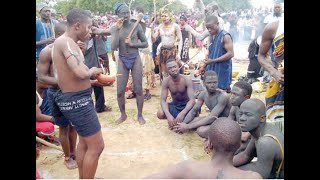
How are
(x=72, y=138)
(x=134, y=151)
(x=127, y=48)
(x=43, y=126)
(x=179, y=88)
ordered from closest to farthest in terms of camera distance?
1. (x=72, y=138)
2. (x=43, y=126)
3. (x=134, y=151)
4. (x=179, y=88)
5. (x=127, y=48)

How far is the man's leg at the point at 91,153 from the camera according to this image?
3684mm

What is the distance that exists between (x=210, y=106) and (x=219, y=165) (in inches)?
120

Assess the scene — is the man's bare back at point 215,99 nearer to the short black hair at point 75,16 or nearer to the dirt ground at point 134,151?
the dirt ground at point 134,151

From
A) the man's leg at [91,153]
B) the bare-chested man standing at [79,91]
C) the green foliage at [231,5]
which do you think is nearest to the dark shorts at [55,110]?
the bare-chested man standing at [79,91]

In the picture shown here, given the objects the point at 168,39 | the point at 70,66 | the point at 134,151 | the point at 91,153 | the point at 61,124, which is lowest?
the point at 134,151

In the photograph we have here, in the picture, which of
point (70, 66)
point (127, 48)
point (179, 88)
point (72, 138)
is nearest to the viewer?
point (70, 66)

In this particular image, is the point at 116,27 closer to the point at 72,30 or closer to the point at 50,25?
the point at 50,25

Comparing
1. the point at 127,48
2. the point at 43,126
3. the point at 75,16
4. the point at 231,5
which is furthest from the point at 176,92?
the point at 231,5

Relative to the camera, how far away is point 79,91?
365 centimetres

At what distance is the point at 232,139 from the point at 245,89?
6.88 ft

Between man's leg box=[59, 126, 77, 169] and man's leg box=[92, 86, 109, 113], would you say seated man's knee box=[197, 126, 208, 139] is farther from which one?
man's leg box=[92, 86, 109, 113]

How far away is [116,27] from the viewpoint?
621 cm

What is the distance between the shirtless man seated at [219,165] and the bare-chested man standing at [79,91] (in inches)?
A: 50.9

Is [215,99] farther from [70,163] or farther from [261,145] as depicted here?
[261,145]
